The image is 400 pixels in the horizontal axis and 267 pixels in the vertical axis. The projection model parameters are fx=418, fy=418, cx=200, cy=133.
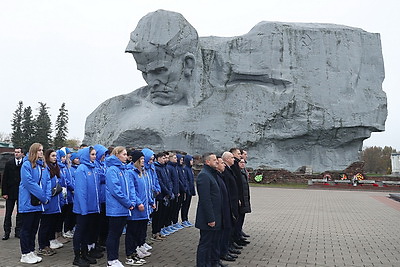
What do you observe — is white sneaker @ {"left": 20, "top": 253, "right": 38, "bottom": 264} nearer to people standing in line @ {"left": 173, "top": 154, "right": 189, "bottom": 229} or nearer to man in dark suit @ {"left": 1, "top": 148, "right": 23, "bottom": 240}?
man in dark suit @ {"left": 1, "top": 148, "right": 23, "bottom": 240}

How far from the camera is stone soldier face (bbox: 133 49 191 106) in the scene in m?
22.7

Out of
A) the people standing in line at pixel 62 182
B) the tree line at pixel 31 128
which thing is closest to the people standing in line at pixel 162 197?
the people standing in line at pixel 62 182

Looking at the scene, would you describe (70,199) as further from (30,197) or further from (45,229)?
(30,197)

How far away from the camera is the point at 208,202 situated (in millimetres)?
5184

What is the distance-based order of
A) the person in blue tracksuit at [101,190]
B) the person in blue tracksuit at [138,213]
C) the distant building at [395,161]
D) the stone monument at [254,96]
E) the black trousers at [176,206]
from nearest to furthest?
the person in blue tracksuit at [138,213]
the person in blue tracksuit at [101,190]
the black trousers at [176,206]
the stone monument at [254,96]
the distant building at [395,161]

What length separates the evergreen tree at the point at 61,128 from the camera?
53.9 metres

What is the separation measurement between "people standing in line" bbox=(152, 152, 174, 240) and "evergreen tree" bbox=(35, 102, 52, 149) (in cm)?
4147

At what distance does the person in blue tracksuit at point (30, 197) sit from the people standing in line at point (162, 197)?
Result: 2.20 metres

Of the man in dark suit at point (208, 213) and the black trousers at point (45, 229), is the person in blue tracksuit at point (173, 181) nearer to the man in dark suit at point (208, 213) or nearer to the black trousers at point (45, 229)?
the black trousers at point (45, 229)

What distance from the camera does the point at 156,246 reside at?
23.0 ft

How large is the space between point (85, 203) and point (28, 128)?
45.1 meters

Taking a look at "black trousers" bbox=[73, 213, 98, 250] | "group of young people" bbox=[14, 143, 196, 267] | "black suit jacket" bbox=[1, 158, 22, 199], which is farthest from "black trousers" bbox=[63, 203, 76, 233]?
"black trousers" bbox=[73, 213, 98, 250]

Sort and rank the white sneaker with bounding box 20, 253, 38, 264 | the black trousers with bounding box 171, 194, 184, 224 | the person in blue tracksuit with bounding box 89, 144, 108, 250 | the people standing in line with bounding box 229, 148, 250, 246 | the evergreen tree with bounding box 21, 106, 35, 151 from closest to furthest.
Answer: the white sneaker with bounding box 20, 253, 38, 264 → the person in blue tracksuit with bounding box 89, 144, 108, 250 → the people standing in line with bounding box 229, 148, 250, 246 → the black trousers with bounding box 171, 194, 184, 224 → the evergreen tree with bounding box 21, 106, 35, 151

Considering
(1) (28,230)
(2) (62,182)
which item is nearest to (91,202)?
(1) (28,230)
